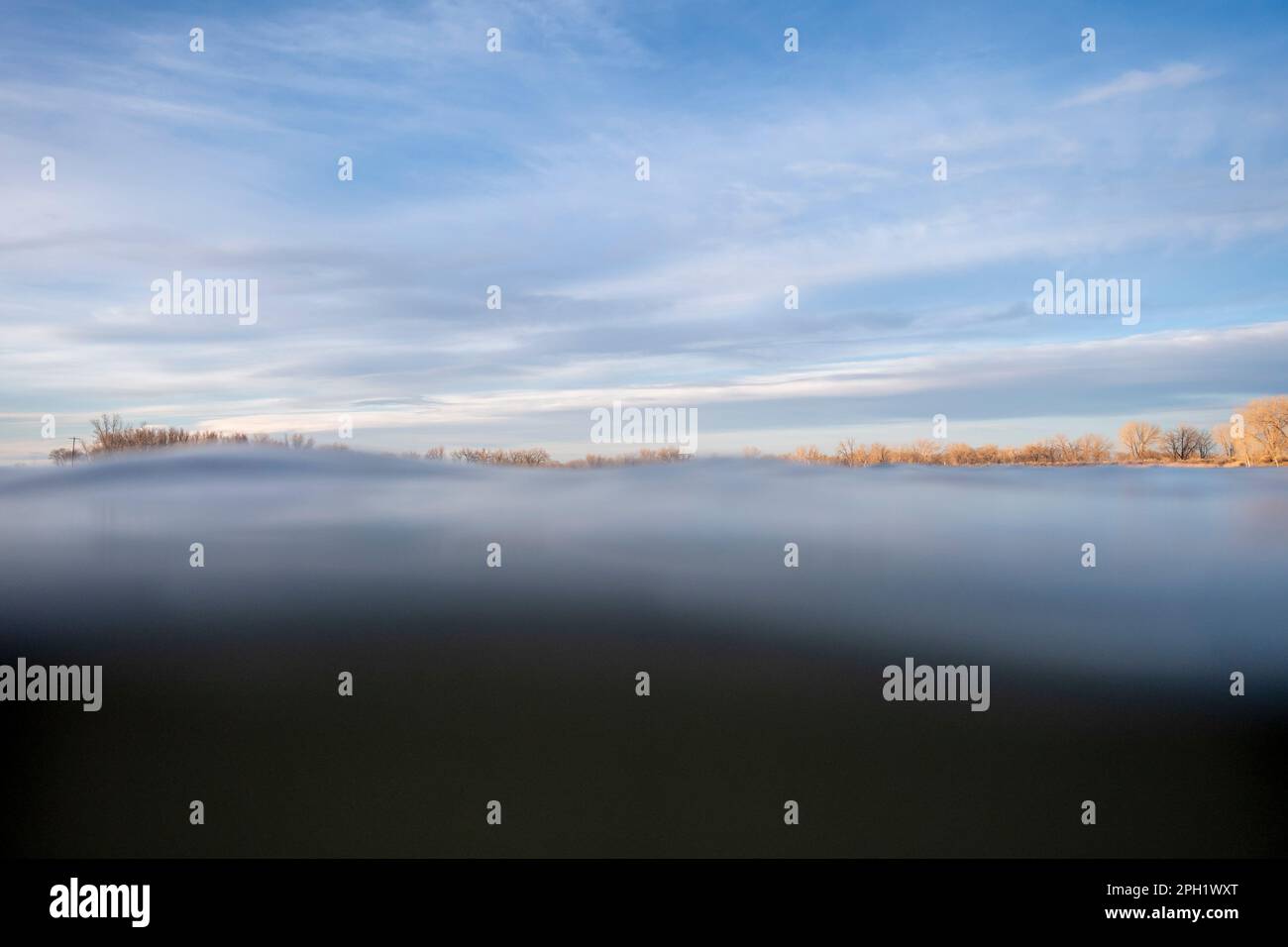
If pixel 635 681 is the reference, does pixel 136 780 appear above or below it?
below

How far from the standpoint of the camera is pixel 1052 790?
26.9 feet

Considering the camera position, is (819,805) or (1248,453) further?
(1248,453)

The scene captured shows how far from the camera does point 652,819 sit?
790 centimetres

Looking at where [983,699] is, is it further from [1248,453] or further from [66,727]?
[66,727]

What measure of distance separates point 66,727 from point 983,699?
37.7ft

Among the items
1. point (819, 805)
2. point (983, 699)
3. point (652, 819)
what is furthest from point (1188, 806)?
point (652, 819)

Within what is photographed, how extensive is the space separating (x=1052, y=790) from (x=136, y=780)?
11059 millimetres
